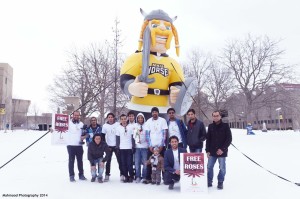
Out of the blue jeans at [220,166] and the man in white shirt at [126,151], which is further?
the man in white shirt at [126,151]

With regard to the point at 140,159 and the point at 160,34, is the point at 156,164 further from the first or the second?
the point at 160,34

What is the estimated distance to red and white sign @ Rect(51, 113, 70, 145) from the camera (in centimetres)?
559

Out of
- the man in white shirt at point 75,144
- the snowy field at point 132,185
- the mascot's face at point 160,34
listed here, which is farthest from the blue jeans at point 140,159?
the mascot's face at point 160,34

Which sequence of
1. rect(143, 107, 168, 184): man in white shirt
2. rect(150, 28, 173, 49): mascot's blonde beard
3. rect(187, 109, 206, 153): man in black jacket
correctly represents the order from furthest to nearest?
rect(150, 28, 173, 49): mascot's blonde beard
rect(143, 107, 168, 184): man in white shirt
rect(187, 109, 206, 153): man in black jacket

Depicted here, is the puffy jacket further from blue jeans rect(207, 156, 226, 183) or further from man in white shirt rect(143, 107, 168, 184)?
blue jeans rect(207, 156, 226, 183)

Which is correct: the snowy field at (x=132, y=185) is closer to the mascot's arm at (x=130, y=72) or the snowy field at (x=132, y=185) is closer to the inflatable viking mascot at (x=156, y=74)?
the inflatable viking mascot at (x=156, y=74)

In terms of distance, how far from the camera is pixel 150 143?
5246 mm

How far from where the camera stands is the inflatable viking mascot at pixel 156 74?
567cm

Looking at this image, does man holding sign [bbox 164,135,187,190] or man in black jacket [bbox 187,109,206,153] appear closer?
man holding sign [bbox 164,135,187,190]

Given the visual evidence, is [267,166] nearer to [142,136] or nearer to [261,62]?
[142,136]

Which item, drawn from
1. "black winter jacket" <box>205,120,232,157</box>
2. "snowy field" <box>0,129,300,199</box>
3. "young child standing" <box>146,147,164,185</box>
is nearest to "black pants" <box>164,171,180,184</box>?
"snowy field" <box>0,129,300,199</box>

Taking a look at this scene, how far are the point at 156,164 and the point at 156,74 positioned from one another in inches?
72.8

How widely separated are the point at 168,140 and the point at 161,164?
481 millimetres

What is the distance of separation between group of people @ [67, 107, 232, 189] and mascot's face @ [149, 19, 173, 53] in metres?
1.43
